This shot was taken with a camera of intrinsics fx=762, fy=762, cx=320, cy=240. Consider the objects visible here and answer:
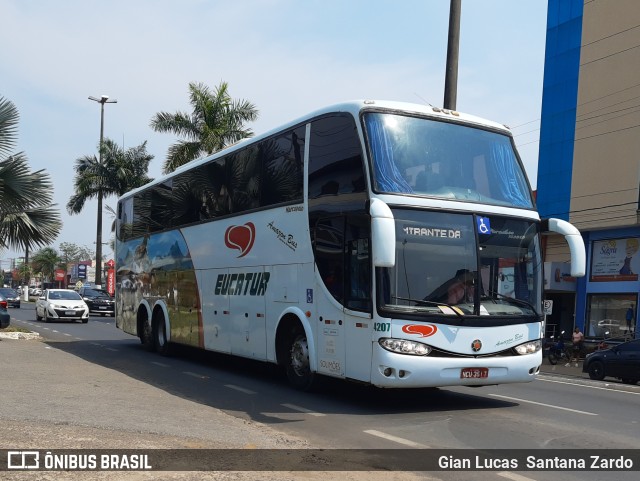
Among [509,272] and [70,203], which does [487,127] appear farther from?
[70,203]

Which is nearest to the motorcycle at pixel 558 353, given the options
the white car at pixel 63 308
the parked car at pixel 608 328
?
the parked car at pixel 608 328

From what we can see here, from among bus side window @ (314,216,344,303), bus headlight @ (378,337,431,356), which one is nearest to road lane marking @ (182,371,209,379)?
bus side window @ (314,216,344,303)

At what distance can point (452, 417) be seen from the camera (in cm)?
1003

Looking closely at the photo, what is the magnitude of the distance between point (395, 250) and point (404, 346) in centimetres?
123

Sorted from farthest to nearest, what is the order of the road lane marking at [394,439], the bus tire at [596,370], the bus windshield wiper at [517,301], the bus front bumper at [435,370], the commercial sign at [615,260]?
the commercial sign at [615,260]
the bus tire at [596,370]
the bus windshield wiper at [517,301]
the bus front bumper at [435,370]
the road lane marking at [394,439]

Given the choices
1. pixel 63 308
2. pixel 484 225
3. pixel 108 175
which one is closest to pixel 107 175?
pixel 108 175

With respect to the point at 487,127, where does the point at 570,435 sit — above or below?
below

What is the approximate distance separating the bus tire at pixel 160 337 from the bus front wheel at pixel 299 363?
6348 millimetres

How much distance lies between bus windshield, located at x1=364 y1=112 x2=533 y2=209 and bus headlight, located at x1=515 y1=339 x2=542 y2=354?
1.95 meters

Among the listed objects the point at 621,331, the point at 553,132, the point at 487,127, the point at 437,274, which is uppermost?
the point at 553,132

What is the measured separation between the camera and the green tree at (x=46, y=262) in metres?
Result: 130

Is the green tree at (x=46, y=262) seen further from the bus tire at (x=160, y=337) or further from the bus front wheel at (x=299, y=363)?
the bus front wheel at (x=299, y=363)

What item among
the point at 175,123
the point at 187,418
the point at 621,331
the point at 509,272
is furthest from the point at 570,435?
the point at 175,123

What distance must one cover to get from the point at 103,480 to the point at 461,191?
6282 millimetres
